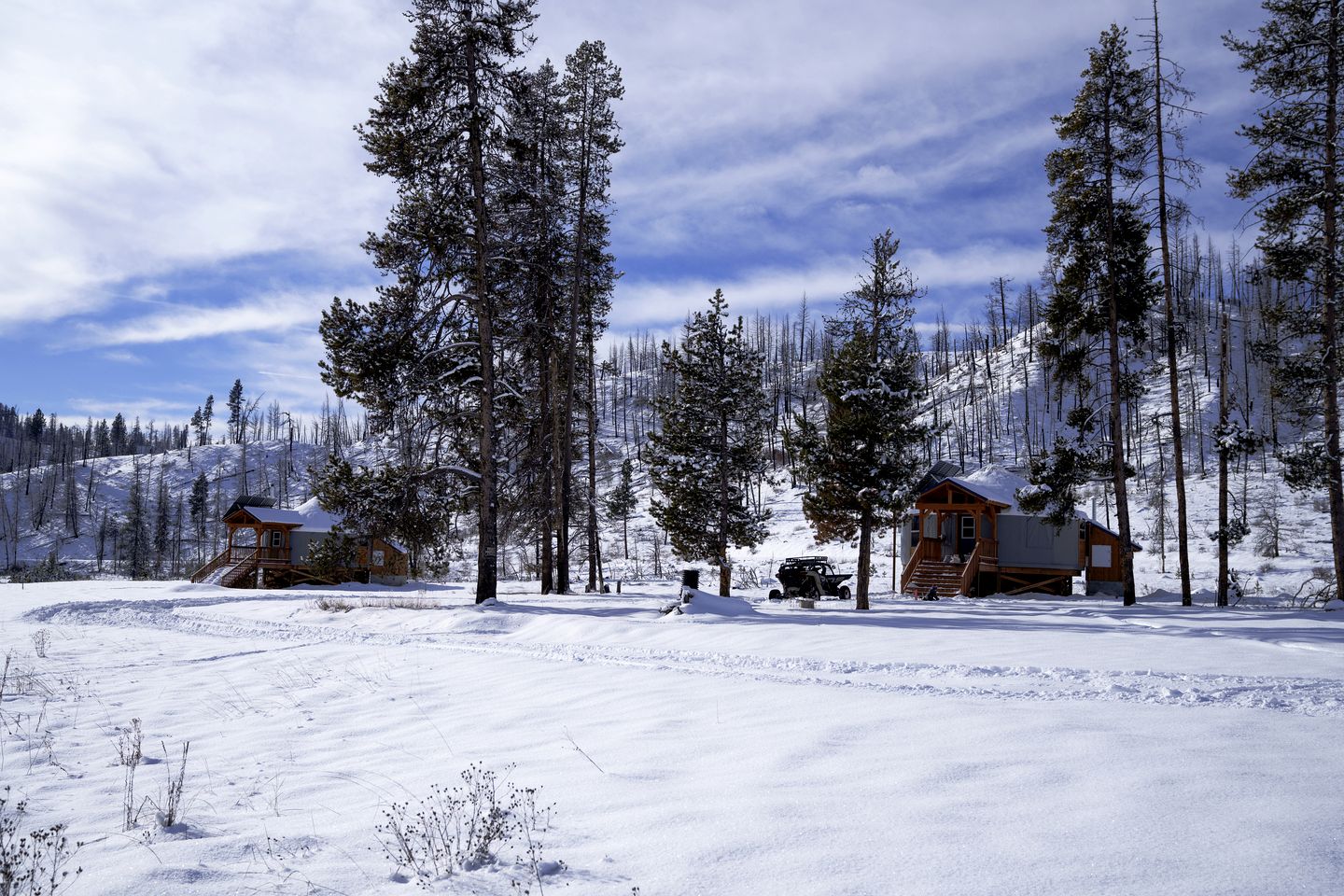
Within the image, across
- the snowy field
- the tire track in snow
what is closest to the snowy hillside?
the tire track in snow

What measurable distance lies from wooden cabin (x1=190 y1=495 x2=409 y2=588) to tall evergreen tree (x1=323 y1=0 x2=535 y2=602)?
22.0 metres

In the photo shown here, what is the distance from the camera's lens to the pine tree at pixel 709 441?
85.2 feet

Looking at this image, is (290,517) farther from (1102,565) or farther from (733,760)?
(733,760)

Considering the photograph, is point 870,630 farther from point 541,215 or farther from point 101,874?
point 541,215

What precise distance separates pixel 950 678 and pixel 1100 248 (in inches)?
710

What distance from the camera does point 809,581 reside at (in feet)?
93.5

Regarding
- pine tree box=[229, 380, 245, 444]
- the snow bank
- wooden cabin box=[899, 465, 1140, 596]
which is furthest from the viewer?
pine tree box=[229, 380, 245, 444]

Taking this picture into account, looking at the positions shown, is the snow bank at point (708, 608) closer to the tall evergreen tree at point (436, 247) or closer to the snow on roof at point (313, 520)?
the tall evergreen tree at point (436, 247)

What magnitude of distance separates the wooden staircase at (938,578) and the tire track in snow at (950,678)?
1943 cm

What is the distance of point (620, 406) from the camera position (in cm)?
13975

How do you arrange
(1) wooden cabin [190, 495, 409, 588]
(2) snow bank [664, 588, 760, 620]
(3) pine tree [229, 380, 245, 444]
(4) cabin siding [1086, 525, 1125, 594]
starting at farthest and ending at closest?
1. (3) pine tree [229, 380, 245, 444]
2. (1) wooden cabin [190, 495, 409, 588]
3. (4) cabin siding [1086, 525, 1125, 594]
4. (2) snow bank [664, 588, 760, 620]

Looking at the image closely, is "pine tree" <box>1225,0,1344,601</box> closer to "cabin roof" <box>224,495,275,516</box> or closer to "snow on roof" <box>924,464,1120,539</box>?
"snow on roof" <box>924,464,1120,539</box>

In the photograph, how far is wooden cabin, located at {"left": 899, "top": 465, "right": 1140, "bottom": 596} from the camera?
98.4ft

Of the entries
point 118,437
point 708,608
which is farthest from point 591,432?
point 118,437
